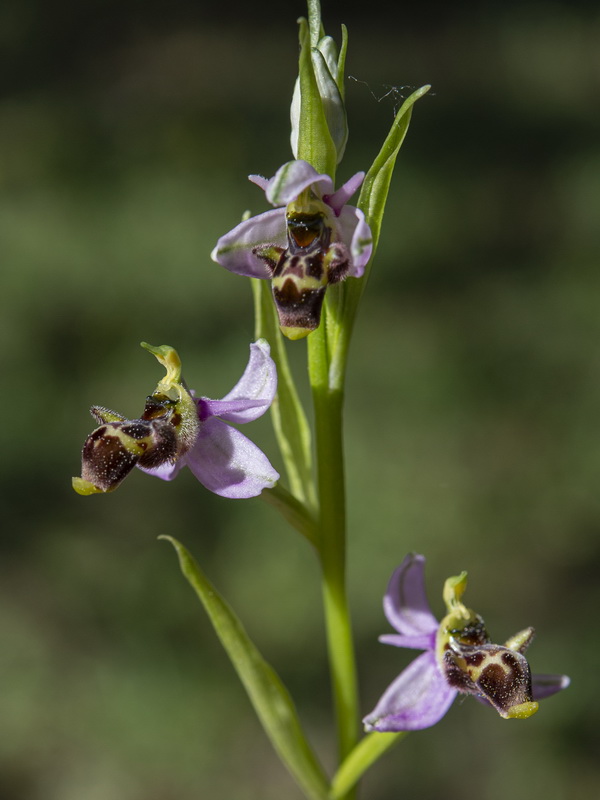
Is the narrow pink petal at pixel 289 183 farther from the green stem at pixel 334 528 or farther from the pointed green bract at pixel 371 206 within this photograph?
the green stem at pixel 334 528

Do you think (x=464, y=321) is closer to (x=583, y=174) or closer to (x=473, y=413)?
(x=473, y=413)

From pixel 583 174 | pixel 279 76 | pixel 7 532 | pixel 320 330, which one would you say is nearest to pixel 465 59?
pixel 279 76

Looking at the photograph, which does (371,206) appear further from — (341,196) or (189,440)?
(189,440)

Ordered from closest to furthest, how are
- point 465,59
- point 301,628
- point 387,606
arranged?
point 387,606 < point 301,628 < point 465,59

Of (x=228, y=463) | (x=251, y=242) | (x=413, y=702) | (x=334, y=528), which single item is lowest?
(x=413, y=702)

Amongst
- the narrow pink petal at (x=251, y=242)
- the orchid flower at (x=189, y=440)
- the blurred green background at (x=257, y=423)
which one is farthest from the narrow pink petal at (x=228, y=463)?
the blurred green background at (x=257, y=423)

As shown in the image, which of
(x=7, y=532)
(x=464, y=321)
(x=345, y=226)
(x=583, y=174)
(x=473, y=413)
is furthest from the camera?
(x=583, y=174)

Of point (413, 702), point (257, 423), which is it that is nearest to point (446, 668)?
point (413, 702)

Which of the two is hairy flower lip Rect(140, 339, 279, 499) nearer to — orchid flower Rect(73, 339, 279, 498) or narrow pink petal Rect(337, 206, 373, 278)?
orchid flower Rect(73, 339, 279, 498)
